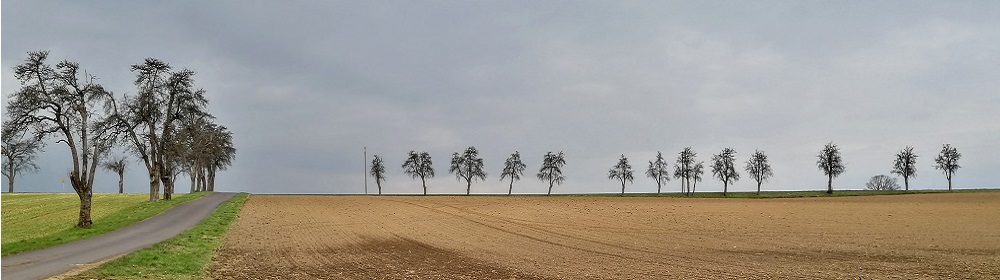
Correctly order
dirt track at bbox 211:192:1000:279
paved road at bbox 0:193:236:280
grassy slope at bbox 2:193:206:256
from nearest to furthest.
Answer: paved road at bbox 0:193:236:280 < dirt track at bbox 211:192:1000:279 < grassy slope at bbox 2:193:206:256

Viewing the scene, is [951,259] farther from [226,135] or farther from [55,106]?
[226,135]

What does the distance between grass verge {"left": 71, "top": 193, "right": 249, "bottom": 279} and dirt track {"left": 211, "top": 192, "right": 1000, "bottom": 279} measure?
2.07ft

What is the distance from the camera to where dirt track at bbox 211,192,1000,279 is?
1872cm

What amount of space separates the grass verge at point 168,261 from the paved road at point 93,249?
34.9 inches

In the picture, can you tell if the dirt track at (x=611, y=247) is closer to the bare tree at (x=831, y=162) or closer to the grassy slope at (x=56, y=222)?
the grassy slope at (x=56, y=222)

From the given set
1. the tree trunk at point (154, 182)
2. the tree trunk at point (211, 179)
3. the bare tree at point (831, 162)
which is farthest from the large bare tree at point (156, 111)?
the bare tree at point (831, 162)

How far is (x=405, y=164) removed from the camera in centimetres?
11762

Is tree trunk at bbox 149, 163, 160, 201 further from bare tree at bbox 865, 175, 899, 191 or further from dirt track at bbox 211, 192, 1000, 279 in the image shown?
bare tree at bbox 865, 175, 899, 191

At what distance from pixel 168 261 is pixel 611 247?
15.7 meters

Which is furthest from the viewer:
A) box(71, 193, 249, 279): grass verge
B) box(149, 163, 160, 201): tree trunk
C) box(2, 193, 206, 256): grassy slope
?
box(149, 163, 160, 201): tree trunk

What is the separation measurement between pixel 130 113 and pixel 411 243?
3293cm

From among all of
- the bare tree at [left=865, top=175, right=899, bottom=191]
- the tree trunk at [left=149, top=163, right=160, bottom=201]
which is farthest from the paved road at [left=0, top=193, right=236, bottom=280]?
the bare tree at [left=865, top=175, right=899, bottom=191]

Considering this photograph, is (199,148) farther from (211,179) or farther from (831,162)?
(831,162)

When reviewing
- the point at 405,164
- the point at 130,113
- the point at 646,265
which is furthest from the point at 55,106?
the point at 405,164
